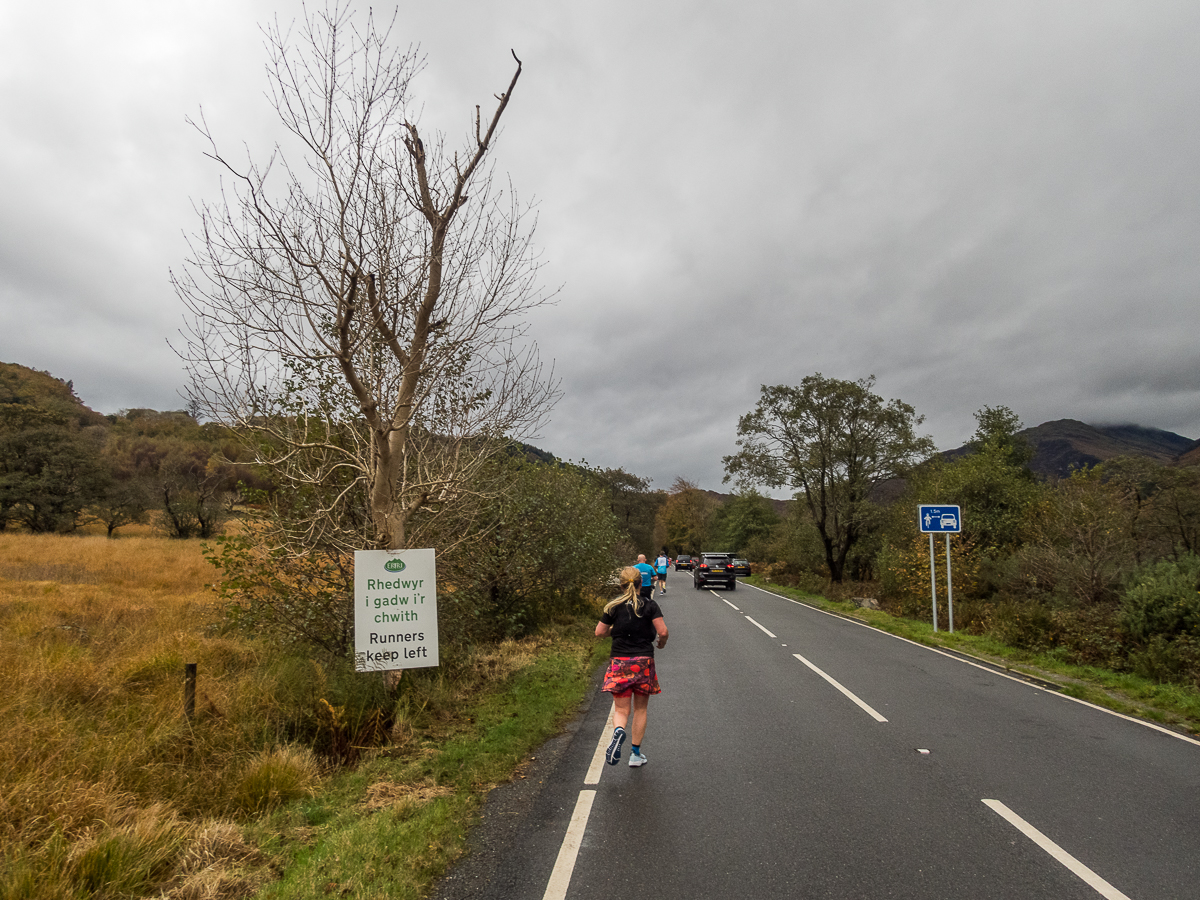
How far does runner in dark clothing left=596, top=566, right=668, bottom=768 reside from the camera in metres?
5.83

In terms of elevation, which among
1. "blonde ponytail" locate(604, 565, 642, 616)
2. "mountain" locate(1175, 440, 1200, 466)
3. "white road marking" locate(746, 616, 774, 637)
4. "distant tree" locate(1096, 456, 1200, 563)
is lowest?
"white road marking" locate(746, 616, 774, 637)

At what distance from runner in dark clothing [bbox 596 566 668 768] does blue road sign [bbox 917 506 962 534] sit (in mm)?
12880

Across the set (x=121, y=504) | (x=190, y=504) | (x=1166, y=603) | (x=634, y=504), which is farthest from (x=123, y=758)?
(x=634, y=504)

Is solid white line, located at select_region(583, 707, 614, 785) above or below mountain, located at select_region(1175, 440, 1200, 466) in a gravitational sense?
below

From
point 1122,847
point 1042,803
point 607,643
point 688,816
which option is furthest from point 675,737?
point 607,643

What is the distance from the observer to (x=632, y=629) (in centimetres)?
595

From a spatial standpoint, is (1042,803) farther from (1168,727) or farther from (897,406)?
(897,406)

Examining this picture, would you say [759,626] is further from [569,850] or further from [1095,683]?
[569,850]

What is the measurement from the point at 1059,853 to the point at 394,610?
18.7 ft

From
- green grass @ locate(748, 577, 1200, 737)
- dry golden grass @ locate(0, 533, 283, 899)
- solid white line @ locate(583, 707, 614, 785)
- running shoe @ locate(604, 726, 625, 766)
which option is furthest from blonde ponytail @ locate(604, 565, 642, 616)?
green grass @ locate(748, 577, 1200, 737)

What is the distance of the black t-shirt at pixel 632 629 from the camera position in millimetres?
5941

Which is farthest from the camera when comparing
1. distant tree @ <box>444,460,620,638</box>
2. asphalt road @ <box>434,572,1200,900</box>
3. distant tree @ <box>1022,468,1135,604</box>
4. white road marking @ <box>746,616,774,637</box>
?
white road marking @ <box>746,616,774,637</box>

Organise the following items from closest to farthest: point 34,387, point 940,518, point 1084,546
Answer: point 1084,546, point 940,518, point 34,387

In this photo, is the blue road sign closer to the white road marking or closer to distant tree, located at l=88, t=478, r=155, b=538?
the white road marking
